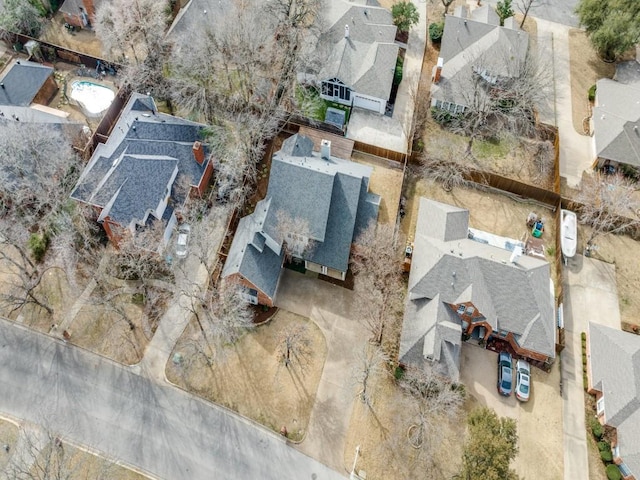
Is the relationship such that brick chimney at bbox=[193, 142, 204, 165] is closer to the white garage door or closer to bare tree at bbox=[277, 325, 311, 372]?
bare tree at bbox=[277, 325, 311, 372]

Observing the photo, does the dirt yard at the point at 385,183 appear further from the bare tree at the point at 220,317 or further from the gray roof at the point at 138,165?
the gray roof at the point at 138,165

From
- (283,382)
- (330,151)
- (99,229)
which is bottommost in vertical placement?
(283,382)

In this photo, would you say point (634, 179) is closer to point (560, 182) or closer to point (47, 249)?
point (560, 182)

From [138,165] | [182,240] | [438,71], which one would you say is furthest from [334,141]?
[138,165]

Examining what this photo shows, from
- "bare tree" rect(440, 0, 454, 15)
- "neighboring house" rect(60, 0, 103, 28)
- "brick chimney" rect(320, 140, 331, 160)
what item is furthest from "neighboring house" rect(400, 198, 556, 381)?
"neighboring house" rect(60, 0, 103, 28)

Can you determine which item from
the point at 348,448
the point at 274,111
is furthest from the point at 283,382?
the point at 274,111
